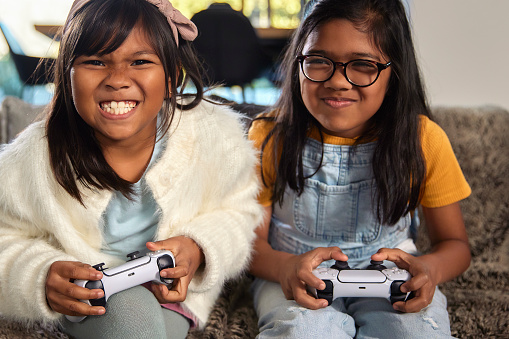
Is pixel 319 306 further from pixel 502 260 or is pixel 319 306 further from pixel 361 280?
pixel 502 260

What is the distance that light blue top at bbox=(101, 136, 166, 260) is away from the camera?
0.95 m

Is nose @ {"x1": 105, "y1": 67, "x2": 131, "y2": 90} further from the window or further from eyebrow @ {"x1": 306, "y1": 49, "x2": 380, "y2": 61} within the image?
the window

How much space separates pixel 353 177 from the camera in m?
1.07

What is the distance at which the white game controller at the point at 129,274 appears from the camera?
2.51ft

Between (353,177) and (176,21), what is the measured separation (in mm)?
477

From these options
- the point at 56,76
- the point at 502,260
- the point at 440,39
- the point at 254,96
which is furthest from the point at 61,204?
the point at 440,39

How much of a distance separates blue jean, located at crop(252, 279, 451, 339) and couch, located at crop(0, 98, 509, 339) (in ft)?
0.26

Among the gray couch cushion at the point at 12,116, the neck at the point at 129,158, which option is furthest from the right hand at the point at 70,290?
the gray couch cushion at the point at 12,116

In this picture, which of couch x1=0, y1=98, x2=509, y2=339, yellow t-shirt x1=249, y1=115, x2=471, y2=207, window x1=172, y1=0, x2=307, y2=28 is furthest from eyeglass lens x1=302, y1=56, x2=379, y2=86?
window x1=172, y1=0, x2=307, y2=28

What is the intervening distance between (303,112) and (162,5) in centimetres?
37

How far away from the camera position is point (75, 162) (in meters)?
0.91

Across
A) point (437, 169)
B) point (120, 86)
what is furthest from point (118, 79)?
point (437, 169)

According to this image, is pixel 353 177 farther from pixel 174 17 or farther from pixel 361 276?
pixel 174 17

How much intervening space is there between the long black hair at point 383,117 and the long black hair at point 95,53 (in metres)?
0.21
